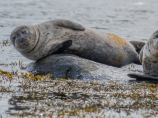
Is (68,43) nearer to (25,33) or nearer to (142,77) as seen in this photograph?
(25,33)

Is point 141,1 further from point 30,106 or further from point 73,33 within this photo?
point 30,106

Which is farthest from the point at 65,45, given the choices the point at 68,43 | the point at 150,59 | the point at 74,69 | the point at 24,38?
the point at 150,59

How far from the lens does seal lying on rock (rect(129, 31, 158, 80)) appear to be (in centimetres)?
689

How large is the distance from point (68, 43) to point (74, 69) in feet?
2.28

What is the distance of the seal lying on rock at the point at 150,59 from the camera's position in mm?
6887

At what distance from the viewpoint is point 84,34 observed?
28.1 feet

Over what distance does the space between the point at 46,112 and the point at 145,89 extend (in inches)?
88.2

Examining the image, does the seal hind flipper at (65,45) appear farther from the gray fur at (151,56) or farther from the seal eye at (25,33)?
the gray fur at (151,56)

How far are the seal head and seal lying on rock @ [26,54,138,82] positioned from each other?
0.49 metres

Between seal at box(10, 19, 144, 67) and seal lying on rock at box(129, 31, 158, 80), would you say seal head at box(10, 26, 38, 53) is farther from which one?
seal lying on rock at box(129, 31, 158, 80)

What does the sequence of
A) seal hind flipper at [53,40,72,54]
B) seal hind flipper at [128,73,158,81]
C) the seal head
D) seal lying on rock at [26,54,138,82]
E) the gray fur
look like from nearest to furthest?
seal hind flipper at [128,73,158,81], the gray fur, seal lying on rock at [26,54,138,82], the seal head, seal hind flipper at [53,40,72,54]

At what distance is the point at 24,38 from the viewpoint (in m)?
7.84

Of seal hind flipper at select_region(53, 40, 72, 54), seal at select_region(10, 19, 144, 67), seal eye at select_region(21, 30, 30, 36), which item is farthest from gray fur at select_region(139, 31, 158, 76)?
seal eye at select_region(21, 30, 30, 36)

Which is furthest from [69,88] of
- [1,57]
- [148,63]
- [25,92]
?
[1,57]
